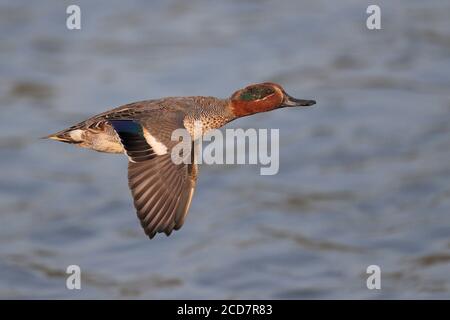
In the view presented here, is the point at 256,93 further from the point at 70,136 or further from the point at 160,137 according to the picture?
the point at 70,136

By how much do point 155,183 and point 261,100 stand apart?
109cm

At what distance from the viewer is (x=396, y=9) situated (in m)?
15.8

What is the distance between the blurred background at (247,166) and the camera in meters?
11.9

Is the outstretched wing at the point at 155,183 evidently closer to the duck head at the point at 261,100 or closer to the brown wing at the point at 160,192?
the brown wing at the point at 160,192

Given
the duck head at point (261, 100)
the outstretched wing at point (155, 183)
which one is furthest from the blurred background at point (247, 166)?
the outstretched wing at point (155, 183)

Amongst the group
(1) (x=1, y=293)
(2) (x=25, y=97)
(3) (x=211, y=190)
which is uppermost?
(2) (x=25, y=97)

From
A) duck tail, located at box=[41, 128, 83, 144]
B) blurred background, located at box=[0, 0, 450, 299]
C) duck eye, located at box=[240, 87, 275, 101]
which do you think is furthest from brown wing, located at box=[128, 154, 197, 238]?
blurred background, located at box=[0, 0, 450, 299]

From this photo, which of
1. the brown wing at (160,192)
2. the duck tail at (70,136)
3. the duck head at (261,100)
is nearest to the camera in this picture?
the brown wing at (160,192)

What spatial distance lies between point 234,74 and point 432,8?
2.80 meters

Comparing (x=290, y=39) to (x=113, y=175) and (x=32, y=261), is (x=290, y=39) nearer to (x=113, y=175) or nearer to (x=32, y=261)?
(x=113, y=175)

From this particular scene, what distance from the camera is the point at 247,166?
13312mm

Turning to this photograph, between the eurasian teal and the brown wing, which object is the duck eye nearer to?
the eurasian teal

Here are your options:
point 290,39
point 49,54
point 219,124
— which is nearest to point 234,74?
point 290,39

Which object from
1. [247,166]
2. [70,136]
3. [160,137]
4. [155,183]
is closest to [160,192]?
[155,183]
